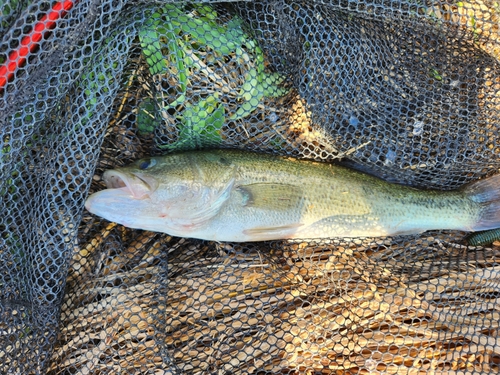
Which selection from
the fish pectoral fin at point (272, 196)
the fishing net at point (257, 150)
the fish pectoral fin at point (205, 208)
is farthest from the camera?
the fish pectoral fin at point (272, 196)

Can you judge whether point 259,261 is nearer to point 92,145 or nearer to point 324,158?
point 324,158

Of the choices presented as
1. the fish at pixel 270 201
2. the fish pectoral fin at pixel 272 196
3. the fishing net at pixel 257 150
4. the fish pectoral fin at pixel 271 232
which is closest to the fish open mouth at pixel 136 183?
the fish at pixel 270 201

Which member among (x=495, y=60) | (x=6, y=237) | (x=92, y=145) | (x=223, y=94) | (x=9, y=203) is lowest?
(x=6, y=237)

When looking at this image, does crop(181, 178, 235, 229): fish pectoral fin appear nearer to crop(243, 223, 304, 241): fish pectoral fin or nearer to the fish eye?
crop(243, 223, 304, 241): fish pectoral fin

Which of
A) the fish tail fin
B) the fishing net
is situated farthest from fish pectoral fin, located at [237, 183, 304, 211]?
the fish tail fin

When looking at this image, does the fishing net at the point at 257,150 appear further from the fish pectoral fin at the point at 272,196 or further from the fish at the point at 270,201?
the fish pectoral fin at the point at 272,196

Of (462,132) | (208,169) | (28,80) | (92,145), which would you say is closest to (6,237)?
(92,145)

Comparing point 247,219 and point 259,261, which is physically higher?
point 247,219
